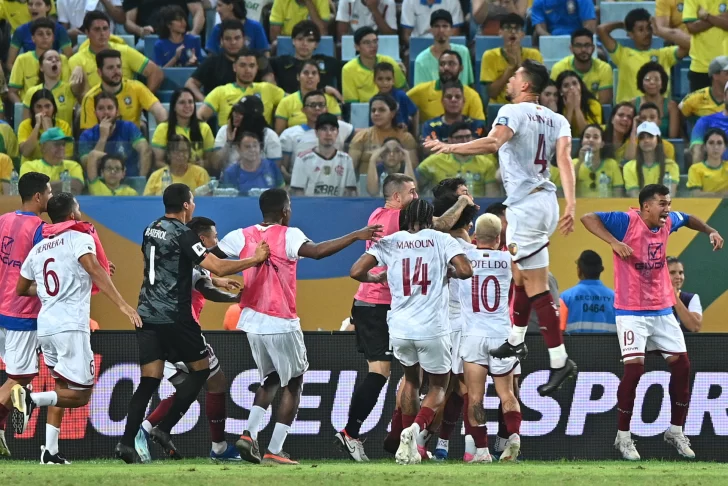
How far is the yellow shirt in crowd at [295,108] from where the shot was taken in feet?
47.0

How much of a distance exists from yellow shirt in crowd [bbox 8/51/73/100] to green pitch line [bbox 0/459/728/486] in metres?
7.20

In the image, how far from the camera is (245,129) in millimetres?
13398

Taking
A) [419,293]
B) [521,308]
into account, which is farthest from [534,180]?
[419,293]

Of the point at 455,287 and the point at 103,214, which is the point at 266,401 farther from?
the point at 103,214

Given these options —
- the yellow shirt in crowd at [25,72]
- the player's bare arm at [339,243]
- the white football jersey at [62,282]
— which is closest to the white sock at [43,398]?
the white football jersey at [62,282]

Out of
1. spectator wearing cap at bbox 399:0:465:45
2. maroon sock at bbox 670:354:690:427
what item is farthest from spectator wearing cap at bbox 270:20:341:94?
maroon sock at bbox 670:354:690:427

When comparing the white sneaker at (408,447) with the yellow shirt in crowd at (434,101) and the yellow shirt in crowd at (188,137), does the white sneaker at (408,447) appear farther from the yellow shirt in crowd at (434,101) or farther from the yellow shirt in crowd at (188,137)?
the yellow shirt in crowd at (434,101)

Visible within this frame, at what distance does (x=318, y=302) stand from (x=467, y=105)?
3.23 m

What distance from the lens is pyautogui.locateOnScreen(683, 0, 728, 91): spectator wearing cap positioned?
52.0 feet

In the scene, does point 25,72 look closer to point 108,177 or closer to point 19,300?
point 108,177

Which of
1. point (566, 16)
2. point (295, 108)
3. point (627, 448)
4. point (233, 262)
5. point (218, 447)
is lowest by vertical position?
point (627, 448)

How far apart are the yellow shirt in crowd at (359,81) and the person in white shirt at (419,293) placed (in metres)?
5.77

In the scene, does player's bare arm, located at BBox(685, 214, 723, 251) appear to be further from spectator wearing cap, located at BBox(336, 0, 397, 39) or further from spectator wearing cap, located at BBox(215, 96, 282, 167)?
spectator wearing cap, located at BBox(336, 0, 397, 39)

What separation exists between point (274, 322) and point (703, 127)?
5.74 metres
